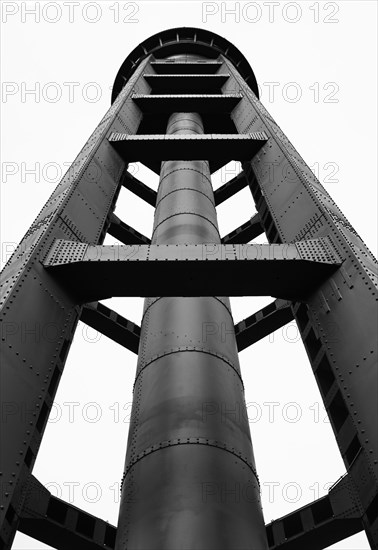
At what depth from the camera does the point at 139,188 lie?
750 inches

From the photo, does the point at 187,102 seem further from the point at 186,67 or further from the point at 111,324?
the point at 111,324

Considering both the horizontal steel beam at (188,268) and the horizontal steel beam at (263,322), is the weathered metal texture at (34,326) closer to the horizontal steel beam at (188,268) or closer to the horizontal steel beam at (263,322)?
the horizontal steel beam at (188,268)

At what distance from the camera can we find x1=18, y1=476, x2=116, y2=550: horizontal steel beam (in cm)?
726

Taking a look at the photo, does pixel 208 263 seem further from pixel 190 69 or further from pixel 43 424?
pixel 190 69

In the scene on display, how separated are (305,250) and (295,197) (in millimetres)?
1972

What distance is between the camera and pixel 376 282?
6285mm

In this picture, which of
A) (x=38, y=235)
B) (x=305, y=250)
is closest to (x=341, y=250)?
(x=305, y=250)

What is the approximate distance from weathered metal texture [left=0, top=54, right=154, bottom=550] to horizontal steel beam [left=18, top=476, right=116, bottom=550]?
1.75 m

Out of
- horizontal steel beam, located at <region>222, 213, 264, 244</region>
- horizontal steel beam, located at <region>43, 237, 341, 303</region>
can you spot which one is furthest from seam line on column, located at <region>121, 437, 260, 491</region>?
horizontal steel beam, located at <region>222, 213, 264, 244</region>

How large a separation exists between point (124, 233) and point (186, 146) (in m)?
6.29

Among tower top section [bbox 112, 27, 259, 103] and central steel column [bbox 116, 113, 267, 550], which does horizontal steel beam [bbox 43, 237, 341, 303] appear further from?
tower top section [bbox 112, 27, 259, 103]

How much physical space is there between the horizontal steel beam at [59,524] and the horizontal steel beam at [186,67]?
1736cm

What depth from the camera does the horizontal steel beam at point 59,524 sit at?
7262 millimetres

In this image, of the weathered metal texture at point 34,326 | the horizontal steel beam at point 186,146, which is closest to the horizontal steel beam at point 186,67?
the horizontal steel beam at point 186,146
